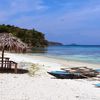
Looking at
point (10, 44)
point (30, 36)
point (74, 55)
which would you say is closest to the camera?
point (10, 44)

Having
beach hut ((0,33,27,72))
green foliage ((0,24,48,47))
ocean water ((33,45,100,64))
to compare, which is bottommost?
ocean water ((33,45,100,64))

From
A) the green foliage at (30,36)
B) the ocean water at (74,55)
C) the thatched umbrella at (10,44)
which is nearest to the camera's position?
the thatched umbrella at (10,44)

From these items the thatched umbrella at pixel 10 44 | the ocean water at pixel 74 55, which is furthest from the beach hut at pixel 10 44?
the ocean water at pixel 74 55

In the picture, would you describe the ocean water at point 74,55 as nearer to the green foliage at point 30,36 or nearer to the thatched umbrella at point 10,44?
the thatched umbrella at point 10,44

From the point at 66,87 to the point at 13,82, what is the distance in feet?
6.20

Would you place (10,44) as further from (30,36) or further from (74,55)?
(30,36)

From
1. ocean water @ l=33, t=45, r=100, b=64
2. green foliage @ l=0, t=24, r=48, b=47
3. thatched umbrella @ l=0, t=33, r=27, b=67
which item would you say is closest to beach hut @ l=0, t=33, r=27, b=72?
thatched umbrella @ l=0, t=33, r=27, b=67

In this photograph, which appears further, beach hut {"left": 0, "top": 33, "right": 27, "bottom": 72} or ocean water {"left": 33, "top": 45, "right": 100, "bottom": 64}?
ocean water {"left": 33, "top": 45, "right": 100, "bottom": 64}

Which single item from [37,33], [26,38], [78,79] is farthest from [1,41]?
[37,33]

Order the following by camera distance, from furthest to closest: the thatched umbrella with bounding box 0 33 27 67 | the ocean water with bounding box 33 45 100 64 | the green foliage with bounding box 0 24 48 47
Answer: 1. the green foliage with bounding box 0 24 48 47
2. the ocean water with bounding box 33 45 100 64
3. the thatched umbrella with bounding box 0 33 27 67

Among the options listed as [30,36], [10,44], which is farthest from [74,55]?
[30,36]

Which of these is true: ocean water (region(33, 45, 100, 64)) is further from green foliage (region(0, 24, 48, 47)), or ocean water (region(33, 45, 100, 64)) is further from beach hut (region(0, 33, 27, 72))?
green foliage (region(0, 24, 48, 47))

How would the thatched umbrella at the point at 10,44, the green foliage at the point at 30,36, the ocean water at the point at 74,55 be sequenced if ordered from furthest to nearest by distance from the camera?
the green foliage at the point at 30,36 → the ocean water at the point at 74,55 → the thatched umbrella at the point at 10,44

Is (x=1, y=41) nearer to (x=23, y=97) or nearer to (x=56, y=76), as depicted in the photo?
(x=56, y=76)
